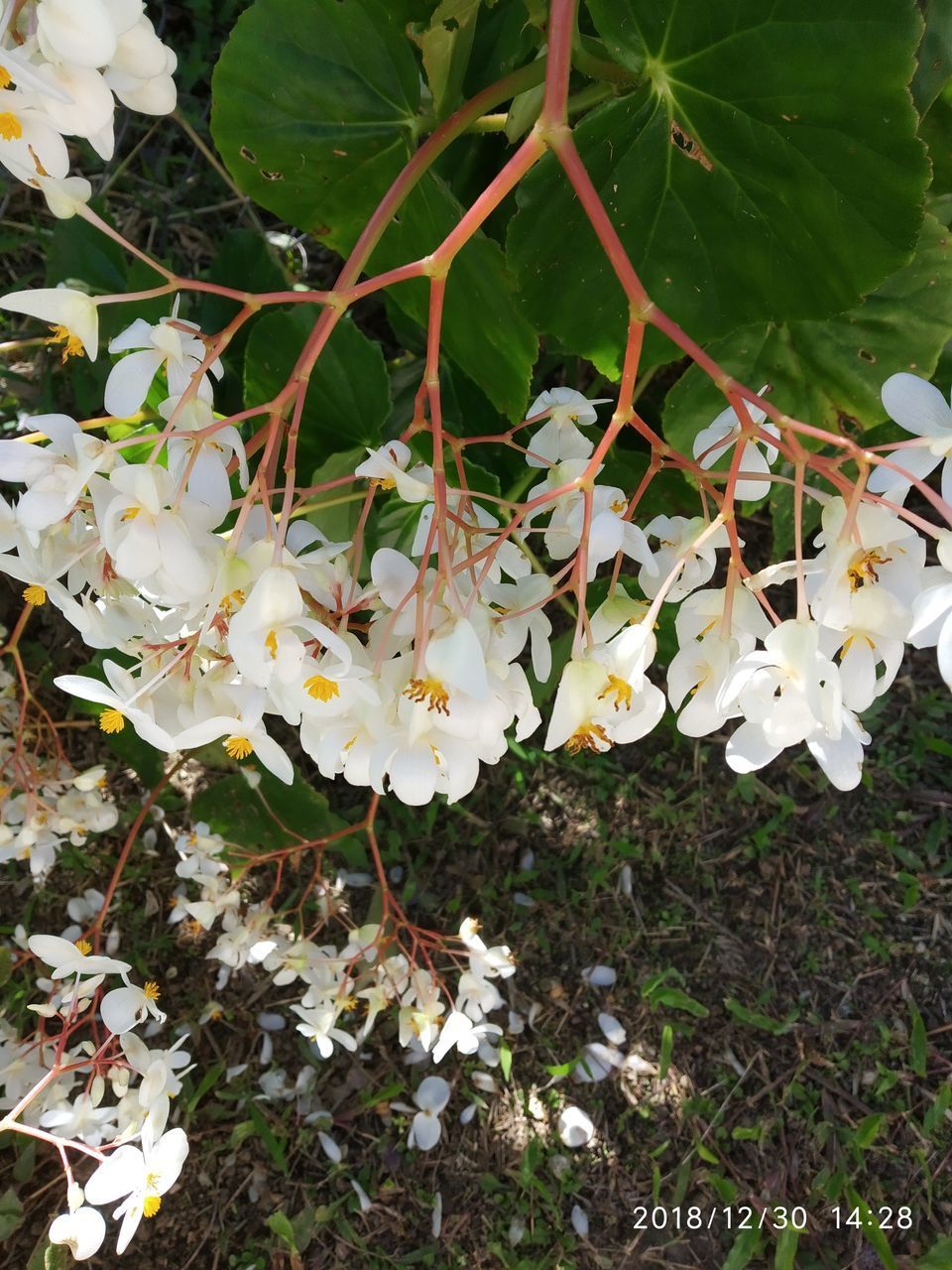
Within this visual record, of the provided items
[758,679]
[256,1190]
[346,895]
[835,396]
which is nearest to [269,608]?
[758,679]

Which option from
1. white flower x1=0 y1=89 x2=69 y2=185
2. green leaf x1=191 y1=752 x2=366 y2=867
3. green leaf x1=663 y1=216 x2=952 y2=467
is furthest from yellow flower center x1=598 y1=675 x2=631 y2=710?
green leaf x1=191 y1=752 x2=366 y2=867

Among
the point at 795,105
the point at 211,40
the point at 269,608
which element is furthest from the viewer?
the point at 211,40

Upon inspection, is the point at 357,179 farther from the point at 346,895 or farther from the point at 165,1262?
the point at 165,1262

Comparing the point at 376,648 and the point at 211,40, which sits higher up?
the point at 211,40

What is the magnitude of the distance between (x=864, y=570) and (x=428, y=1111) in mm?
1101

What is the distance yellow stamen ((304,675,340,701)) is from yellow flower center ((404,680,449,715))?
0.04 meters

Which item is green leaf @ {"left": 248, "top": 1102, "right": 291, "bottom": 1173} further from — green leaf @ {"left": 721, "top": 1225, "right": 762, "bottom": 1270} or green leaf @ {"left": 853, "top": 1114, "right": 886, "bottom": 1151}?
green leaf @ {"left": 853, "top": 1114, "right": 886, "bottom": 1151}

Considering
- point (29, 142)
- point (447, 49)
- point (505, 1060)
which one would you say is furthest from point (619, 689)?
point (505, 1060)

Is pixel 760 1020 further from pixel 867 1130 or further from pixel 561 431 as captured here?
pixel 561 431

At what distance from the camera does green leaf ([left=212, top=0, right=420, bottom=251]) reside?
0.82 meters

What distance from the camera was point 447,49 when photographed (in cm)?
79

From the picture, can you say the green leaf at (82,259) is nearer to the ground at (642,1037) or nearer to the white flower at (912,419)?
the ground at (642,1037)

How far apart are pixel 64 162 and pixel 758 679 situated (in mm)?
459

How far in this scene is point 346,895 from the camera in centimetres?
142
